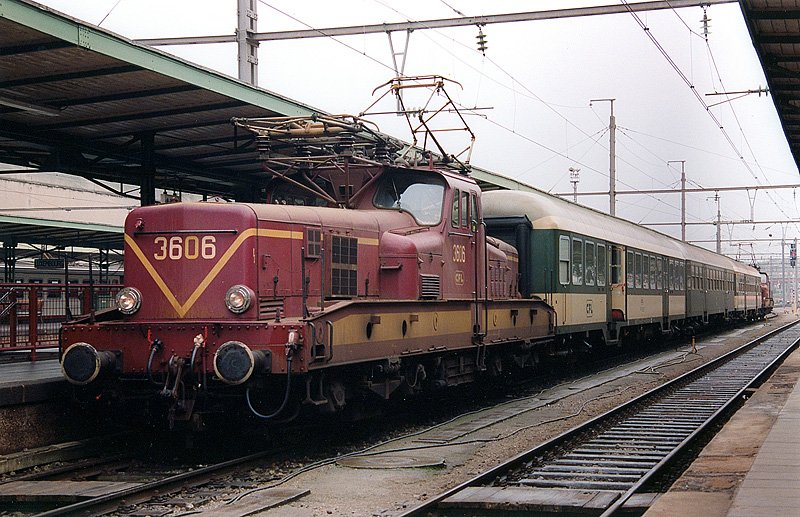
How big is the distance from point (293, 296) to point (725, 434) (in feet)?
18.6

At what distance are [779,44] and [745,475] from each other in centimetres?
515

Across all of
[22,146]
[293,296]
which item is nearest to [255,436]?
[293,296]

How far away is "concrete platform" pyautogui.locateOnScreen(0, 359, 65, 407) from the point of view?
9.91 metres

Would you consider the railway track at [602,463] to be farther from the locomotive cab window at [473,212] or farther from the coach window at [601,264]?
the coach window at [601,264]

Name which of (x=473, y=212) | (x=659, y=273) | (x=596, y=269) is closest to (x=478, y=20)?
(x=473, y=212)

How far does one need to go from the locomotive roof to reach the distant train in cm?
34

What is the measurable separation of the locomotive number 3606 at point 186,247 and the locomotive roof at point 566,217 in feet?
28.9

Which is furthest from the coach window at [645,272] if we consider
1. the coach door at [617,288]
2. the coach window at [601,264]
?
the coach window at [601,264]

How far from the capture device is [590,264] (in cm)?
2023

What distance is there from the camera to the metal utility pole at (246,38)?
1758cm

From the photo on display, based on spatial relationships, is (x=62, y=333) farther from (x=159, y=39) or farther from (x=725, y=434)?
(x=159, y=39)

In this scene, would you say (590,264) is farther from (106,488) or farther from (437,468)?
(106,488)

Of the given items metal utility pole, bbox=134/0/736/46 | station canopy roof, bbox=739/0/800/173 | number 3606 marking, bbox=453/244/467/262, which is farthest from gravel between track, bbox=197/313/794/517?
metal utility pole, bbox=134/0/736/46

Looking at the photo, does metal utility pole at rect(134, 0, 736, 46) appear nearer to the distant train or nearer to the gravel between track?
the distant train
